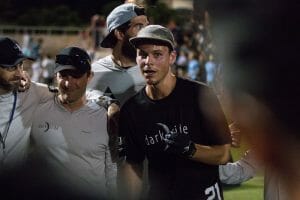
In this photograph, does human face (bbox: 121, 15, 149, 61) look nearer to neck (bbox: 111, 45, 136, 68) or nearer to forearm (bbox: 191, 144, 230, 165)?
neck (bbox: 111, 45, 136, 68)

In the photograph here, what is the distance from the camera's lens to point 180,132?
2881 mm

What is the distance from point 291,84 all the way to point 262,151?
0.08 m

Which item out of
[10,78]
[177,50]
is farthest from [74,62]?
[177,50]

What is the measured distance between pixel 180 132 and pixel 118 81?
863 mm

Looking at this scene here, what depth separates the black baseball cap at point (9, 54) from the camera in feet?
10.9

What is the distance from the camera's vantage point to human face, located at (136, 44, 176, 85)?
300 centimetres

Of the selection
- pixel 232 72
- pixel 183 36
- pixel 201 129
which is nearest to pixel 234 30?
pixel 232 72

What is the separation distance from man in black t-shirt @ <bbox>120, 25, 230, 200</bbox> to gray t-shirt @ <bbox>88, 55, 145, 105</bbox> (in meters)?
0.47

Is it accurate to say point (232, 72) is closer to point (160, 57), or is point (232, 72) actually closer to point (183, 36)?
point (160, 57)

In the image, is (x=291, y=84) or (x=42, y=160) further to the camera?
(x=42, y=160)

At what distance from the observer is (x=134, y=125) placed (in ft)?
10.1

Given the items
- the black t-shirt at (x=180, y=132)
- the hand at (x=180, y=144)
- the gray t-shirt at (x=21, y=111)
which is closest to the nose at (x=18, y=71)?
the gray t-shirt at (x=21, y=111)

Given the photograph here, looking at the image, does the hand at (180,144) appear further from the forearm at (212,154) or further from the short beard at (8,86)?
the short beard at (8,86)

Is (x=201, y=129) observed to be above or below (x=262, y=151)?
below
